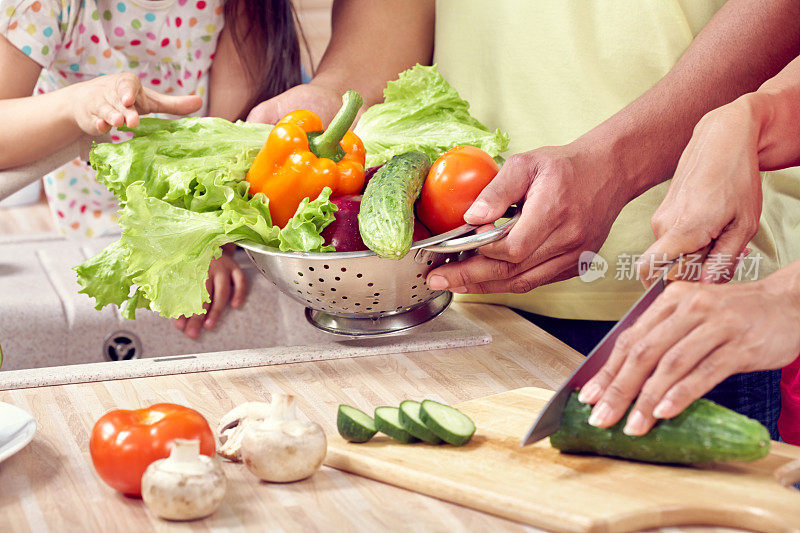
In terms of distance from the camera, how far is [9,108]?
59.6 inches

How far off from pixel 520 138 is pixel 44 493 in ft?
3.19

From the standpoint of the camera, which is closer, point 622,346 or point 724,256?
point 622,346

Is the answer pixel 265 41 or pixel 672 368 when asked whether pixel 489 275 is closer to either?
pixel 672 368

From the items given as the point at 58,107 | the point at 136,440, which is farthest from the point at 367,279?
the point at 58,107

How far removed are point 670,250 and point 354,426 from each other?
39 centimetres

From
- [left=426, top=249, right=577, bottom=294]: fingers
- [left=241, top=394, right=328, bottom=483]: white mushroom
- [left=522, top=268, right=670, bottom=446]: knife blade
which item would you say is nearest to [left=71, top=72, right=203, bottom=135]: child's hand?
[left=426, top=249, right=577, bottom=294]: fingers

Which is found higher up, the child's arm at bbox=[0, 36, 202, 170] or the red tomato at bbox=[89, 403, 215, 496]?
the child's arm at bbox=[0, 36, 202, 170]

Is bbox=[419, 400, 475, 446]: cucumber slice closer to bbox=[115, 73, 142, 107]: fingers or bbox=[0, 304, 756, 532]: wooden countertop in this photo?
bbox=[0, 304, 756, 532]: wooden countertop

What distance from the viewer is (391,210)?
1099 millimetres

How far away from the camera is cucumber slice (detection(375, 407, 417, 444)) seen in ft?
3.14

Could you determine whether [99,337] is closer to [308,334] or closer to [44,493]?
[308,334]

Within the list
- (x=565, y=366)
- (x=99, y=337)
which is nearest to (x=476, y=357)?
(x=565, y=366)

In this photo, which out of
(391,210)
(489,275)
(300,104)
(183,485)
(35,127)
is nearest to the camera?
(183,485)

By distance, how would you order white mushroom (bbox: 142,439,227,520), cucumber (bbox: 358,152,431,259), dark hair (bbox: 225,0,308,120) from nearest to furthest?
white mushroom (bbox: 142,439,227,520)
cucumber (bbox: 358,152,431,259)
dark hair (bbox: 225,0,308,120)
